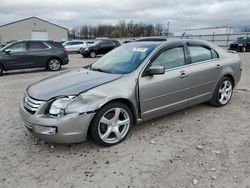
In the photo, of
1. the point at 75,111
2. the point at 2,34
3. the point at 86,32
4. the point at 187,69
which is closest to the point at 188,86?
the point at 187,69

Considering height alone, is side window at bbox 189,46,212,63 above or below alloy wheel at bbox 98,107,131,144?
above

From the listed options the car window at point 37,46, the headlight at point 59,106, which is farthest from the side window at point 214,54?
the car window at point 37,46

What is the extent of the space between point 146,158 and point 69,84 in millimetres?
1517

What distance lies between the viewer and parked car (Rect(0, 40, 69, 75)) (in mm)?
11023

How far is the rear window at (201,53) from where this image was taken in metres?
4.71

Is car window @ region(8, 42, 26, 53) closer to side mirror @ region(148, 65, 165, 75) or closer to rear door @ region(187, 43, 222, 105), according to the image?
rear door @ region(187, 43, 222, 105)

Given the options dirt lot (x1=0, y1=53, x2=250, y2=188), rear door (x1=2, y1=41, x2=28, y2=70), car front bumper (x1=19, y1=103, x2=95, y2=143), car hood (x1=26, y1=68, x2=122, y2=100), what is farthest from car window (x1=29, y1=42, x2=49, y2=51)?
car front bumper (x1=19, y1=103, x2=95, y2=143)

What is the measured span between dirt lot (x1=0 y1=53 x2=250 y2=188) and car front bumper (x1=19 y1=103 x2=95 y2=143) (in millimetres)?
278

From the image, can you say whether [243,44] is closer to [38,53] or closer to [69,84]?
[38,53]

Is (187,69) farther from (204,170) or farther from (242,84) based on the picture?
(242,84)

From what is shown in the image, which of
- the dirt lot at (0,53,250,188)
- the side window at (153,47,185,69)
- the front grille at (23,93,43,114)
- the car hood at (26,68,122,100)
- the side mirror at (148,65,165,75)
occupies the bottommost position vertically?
the dirt lot at (0,53,250,188)

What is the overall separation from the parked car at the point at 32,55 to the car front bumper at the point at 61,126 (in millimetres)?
8650

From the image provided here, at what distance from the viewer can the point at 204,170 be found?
3.02m

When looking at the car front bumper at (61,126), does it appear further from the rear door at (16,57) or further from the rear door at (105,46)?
the rear door at (105,46)
